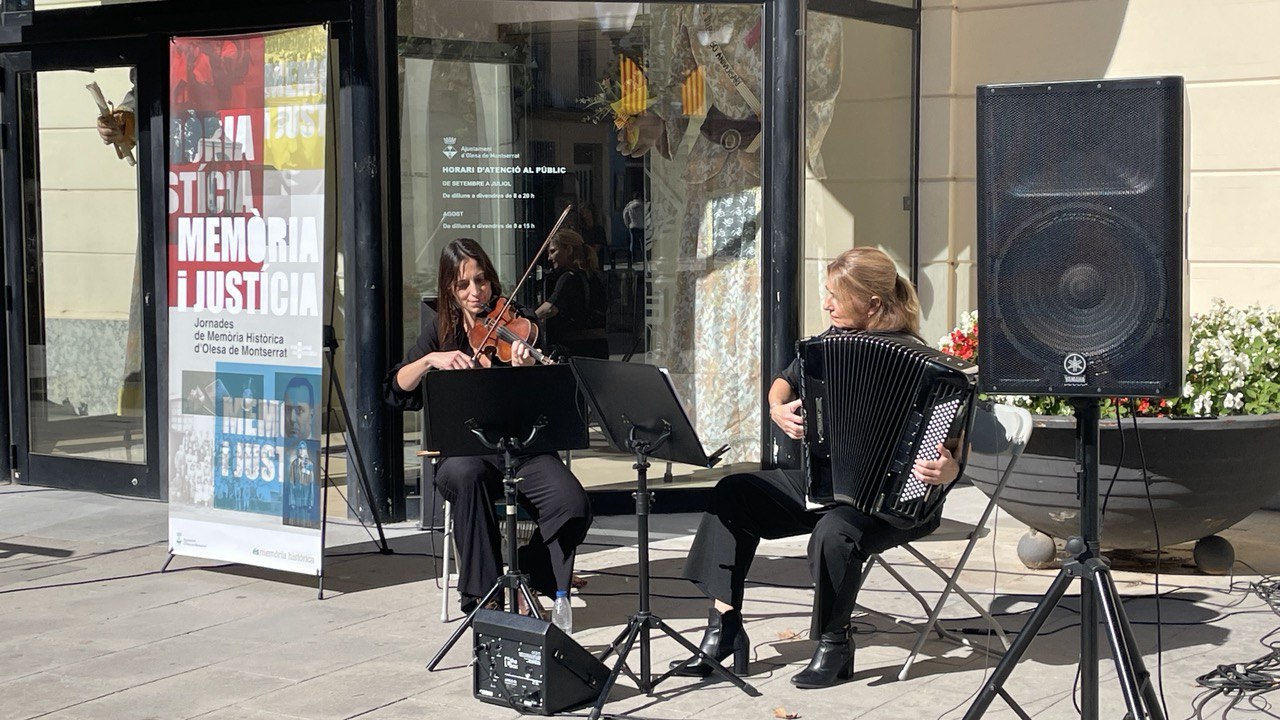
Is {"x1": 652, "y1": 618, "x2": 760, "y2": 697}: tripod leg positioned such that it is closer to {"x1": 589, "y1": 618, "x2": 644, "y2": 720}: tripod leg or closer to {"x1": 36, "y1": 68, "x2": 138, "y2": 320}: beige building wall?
{"x1": 589, "y1": 618, "x2": 644, "y2": 720}: tripod leg

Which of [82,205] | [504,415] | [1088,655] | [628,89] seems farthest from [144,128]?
[1088,655]

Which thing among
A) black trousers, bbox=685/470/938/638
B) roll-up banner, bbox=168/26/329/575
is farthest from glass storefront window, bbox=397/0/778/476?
black trousers, bbox=685/470/938/638

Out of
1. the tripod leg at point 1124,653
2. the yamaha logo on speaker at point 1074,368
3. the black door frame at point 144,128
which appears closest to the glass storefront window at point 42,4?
the black door frame at point 144,128

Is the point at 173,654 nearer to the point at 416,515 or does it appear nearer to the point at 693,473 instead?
the point at 416,515

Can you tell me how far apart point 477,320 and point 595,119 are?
6.27ft

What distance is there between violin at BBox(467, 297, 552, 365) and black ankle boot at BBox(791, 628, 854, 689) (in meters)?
1.51

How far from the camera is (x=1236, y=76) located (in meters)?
7.42

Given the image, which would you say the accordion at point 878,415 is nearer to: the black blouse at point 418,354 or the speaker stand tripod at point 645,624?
the speaker stand tripod at point 645,624

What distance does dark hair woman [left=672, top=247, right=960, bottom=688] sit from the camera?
452 cm

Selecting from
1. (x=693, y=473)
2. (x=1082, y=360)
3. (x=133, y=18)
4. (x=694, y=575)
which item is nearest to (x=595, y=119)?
(x=693, y=473)

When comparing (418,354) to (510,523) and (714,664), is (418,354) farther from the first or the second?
(714,664)

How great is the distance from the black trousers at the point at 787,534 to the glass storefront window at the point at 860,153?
2.67 meters

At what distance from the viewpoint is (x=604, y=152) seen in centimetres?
705

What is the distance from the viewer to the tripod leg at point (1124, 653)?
3.43 meters
